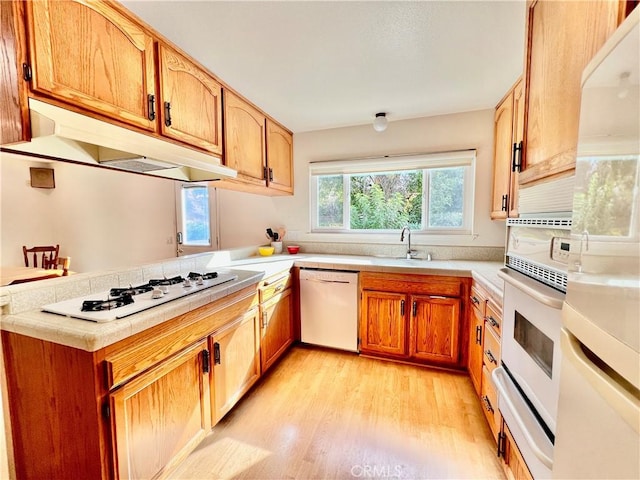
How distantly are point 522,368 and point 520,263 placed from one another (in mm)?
423

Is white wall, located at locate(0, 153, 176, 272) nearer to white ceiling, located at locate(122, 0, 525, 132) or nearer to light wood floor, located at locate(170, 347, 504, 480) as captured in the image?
white ceiling, located at locate(122, 0, 525, 132)

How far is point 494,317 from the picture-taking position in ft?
5.15

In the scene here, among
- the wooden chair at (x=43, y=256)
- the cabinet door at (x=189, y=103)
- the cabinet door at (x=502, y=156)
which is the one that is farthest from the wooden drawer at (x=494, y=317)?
the wooden chair at (x=43, y=256)

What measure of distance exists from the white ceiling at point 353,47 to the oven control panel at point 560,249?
3.83ft

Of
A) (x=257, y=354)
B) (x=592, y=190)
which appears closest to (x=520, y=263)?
(x=592, y=190)

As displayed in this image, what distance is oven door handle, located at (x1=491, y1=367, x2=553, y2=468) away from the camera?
2.63 ft

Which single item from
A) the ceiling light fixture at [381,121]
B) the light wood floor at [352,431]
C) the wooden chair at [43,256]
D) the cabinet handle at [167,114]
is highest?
the ceiling light fixture at [381,121]

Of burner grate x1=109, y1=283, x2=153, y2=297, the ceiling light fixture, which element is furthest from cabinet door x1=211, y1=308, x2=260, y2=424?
the ceiling light fixture

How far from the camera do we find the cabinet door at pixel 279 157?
2688 millimetres

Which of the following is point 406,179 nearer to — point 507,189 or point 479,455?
point 507,189

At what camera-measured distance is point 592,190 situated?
0.50 metres

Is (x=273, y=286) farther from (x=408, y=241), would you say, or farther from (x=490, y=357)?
(x=490, y=357)

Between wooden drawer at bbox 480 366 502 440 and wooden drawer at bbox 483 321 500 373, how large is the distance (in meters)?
0.06

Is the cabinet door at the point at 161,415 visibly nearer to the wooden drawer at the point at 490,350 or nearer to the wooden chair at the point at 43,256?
the wooden drawer at the point at 490,350
